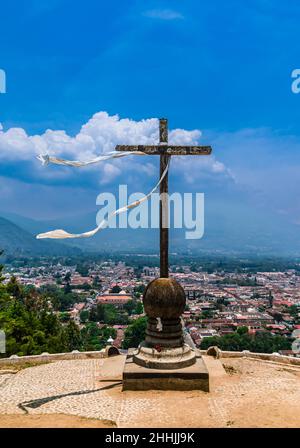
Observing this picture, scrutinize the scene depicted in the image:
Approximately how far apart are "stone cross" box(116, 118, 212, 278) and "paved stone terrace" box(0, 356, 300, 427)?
279 centimetres

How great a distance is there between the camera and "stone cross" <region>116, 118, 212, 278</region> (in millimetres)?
9844

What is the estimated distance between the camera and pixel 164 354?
916 centimetres

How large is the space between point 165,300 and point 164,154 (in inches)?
134

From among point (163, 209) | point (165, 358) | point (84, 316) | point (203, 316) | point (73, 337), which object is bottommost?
point (84, 316)

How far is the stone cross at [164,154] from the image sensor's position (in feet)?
32.3

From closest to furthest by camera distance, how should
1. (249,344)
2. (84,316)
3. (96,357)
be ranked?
(96,357) → (249,344) → (84,316)

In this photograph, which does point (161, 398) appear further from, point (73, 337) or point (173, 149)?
point (73, 337)

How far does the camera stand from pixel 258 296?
79.2 meters

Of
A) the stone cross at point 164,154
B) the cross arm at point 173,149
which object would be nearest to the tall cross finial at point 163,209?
the stone cross at point 164,154

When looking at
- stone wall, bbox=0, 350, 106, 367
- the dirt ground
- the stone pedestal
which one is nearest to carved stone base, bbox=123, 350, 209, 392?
the stone pedestal

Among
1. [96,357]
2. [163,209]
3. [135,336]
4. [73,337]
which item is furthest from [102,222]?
[135,336]

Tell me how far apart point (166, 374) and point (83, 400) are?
1754 millimetres
